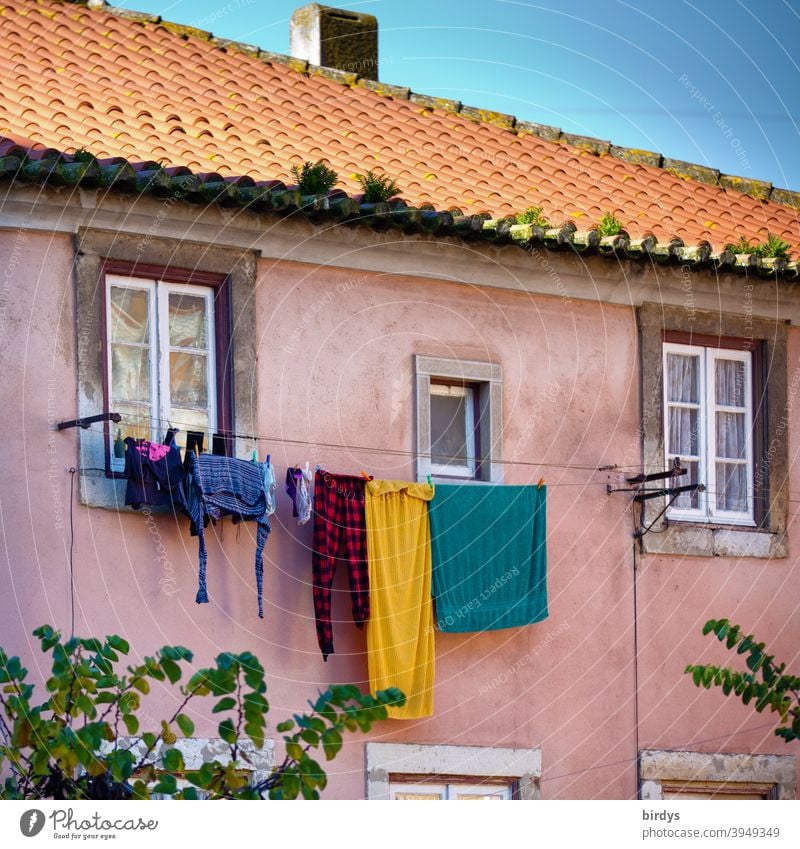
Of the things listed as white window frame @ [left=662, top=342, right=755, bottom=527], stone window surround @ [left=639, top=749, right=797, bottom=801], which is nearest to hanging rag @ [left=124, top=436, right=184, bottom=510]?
stone window surround @ [left=639, top=749, right=797, bottom=801]

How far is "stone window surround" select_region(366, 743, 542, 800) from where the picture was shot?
13133mm

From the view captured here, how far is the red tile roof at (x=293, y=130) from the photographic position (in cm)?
1388

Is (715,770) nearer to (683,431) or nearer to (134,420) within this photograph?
(683,431)

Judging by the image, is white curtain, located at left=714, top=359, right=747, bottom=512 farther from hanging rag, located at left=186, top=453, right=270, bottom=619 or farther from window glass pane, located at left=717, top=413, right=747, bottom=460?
hanging rag, located at left=186, top=453, right=270, bottom=619

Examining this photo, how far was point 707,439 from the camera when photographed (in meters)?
15.0

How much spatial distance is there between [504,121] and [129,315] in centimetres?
527

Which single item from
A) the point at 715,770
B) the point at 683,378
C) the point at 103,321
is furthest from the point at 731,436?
the point at 103,321

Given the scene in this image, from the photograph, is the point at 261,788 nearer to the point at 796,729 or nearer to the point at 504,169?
the point at 796,729

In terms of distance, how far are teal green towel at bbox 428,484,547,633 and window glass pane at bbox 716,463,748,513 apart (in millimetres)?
1670

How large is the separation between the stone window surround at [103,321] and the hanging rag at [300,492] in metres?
0.32

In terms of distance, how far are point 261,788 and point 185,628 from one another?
223 cm

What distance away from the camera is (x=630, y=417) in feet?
48.2

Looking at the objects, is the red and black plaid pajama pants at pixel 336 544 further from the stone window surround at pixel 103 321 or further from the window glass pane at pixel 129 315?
the window glass pane at pixel 129 315

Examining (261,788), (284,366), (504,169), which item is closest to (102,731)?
(261,788)
